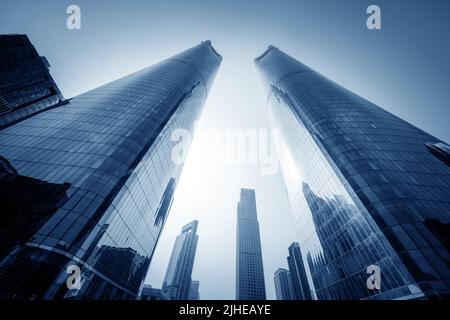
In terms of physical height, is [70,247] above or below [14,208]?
below

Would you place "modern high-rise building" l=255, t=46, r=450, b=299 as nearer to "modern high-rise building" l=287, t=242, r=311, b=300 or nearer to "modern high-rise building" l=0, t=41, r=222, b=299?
"modern high-rise building" l=0, t=41, r=222, b=299

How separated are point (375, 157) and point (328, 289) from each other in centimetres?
Answer: 3003

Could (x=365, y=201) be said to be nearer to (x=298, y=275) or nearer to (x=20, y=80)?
(x=20, y=80)

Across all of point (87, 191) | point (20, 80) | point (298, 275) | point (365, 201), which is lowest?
point (87, 191)

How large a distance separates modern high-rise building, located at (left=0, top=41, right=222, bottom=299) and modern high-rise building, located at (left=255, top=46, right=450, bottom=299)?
135 ft

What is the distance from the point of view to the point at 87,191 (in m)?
32.0

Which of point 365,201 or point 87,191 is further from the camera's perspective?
point 365,201

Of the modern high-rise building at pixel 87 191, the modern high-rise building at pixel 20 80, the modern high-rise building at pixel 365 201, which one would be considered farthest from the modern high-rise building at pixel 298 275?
the modern high-rise building at pixel 20 80

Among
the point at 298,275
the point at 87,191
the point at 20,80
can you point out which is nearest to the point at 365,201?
the point at 87,191

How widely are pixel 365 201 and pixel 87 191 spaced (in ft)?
146

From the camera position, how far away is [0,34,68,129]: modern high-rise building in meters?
30.9
